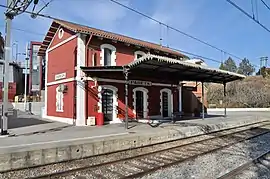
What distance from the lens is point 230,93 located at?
44.8m

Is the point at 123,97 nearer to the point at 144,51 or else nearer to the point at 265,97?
the point at 144,51

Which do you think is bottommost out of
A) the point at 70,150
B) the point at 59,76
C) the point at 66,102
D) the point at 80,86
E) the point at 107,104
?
the point at 70,150

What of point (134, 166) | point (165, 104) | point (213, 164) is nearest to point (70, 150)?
point (134, 166)

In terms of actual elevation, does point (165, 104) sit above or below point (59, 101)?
below

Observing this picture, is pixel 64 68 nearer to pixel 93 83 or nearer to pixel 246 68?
pixel 93 83

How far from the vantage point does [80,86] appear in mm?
15695

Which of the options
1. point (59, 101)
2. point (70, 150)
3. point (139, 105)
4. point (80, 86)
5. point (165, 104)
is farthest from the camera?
point (165, 104)

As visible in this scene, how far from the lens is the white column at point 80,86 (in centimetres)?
1554

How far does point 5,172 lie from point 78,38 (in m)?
10.3

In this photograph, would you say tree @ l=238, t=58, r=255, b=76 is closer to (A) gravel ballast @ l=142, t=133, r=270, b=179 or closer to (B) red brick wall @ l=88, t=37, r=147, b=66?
(B) red brick wall @ l=88, t=37, r=147, b=66

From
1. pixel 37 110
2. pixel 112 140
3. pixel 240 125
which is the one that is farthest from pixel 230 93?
pixel 112 140

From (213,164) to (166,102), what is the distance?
13616mm

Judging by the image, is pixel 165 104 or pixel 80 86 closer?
pixel 80 86

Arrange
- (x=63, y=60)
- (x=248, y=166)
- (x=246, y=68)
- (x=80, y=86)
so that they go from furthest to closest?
(x=246, y=68) → (x=63, y=60) → (x=80, y=86) → (x=248, y=166)
